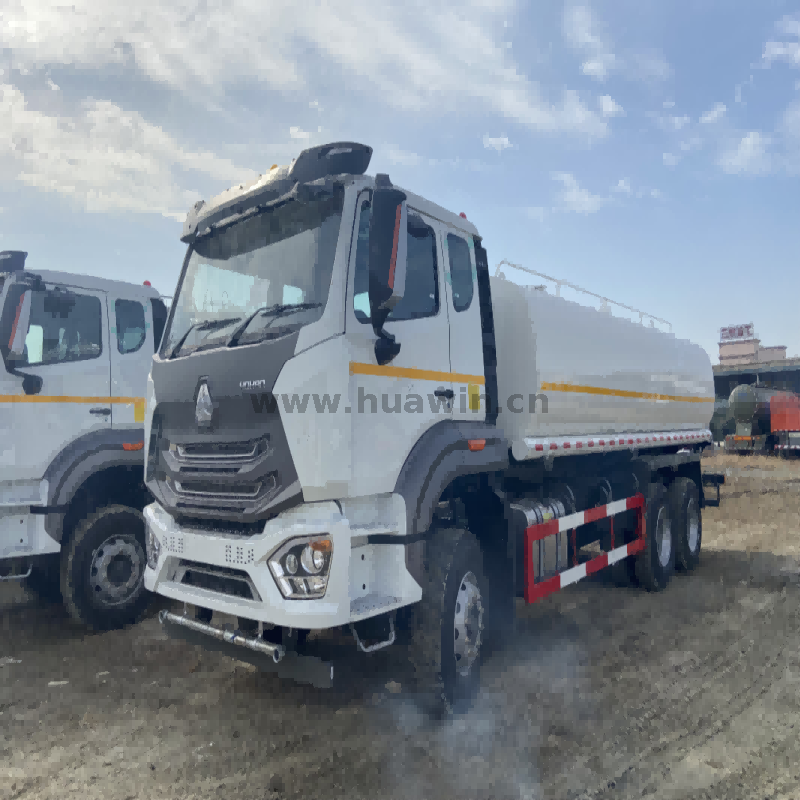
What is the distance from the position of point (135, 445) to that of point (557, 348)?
3.97 m

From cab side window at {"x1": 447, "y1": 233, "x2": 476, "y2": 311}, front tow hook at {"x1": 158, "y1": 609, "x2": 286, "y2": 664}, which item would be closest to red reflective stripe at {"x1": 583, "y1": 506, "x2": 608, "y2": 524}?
cab side window at {"x1": 447, "y1": 233, "x2": 476, "y2": 311}

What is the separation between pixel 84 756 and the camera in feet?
11.8

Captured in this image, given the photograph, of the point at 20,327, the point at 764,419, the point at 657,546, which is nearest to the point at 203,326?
the point at 20,327

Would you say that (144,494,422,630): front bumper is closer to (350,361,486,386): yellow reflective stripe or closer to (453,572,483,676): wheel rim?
(453,572,483,676): wheel rim

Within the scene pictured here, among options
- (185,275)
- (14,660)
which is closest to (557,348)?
(185,275)

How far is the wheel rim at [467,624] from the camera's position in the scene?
4.09 metres

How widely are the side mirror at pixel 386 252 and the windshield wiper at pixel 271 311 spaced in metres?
0.35

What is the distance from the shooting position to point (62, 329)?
19.1 ft

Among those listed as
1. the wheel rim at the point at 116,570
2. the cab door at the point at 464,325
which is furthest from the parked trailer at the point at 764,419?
the wheel rim at the point at 116,570

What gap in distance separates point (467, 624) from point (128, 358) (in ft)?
13.7

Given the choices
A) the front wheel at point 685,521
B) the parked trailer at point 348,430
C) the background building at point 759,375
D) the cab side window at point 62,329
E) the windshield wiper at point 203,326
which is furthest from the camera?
the background building at point 759,375

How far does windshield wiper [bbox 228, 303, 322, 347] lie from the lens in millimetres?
3633

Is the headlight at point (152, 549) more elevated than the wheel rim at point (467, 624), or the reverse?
the headlight at point (152, 549)

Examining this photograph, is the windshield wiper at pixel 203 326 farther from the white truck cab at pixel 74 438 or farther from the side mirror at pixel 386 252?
the white truck cab at pixel 74 438
